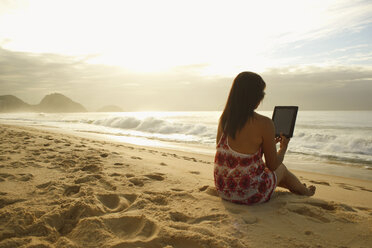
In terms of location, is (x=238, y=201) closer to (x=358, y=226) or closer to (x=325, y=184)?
(x=358, y=226)

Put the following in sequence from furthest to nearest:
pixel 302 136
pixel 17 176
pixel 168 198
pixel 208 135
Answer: pixel 208 135
pixel 302 136
pixel 17 176
pixel 168 198

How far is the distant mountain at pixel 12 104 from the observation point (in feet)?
490

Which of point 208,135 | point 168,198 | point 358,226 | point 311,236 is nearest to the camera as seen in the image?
point 311,236

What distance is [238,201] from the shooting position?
2920 mm

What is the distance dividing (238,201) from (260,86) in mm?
1352

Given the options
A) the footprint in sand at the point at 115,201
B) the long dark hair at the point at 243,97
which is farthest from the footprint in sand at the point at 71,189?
the long dark hair at the point at 243,97

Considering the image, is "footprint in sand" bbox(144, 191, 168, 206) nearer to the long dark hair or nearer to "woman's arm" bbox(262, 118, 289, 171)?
the long dark hair

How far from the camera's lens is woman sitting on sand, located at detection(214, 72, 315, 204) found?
8.62ft

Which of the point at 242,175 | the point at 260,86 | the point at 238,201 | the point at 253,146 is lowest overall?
the point at 238,201

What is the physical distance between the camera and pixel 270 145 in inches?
107

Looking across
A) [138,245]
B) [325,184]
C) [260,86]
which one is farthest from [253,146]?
[325,184]

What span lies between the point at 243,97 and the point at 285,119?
0.75 m

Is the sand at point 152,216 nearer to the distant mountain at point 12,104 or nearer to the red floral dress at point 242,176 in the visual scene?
the red floral dress at point 242,176

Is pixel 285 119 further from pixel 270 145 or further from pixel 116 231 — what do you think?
pixel 116 231
